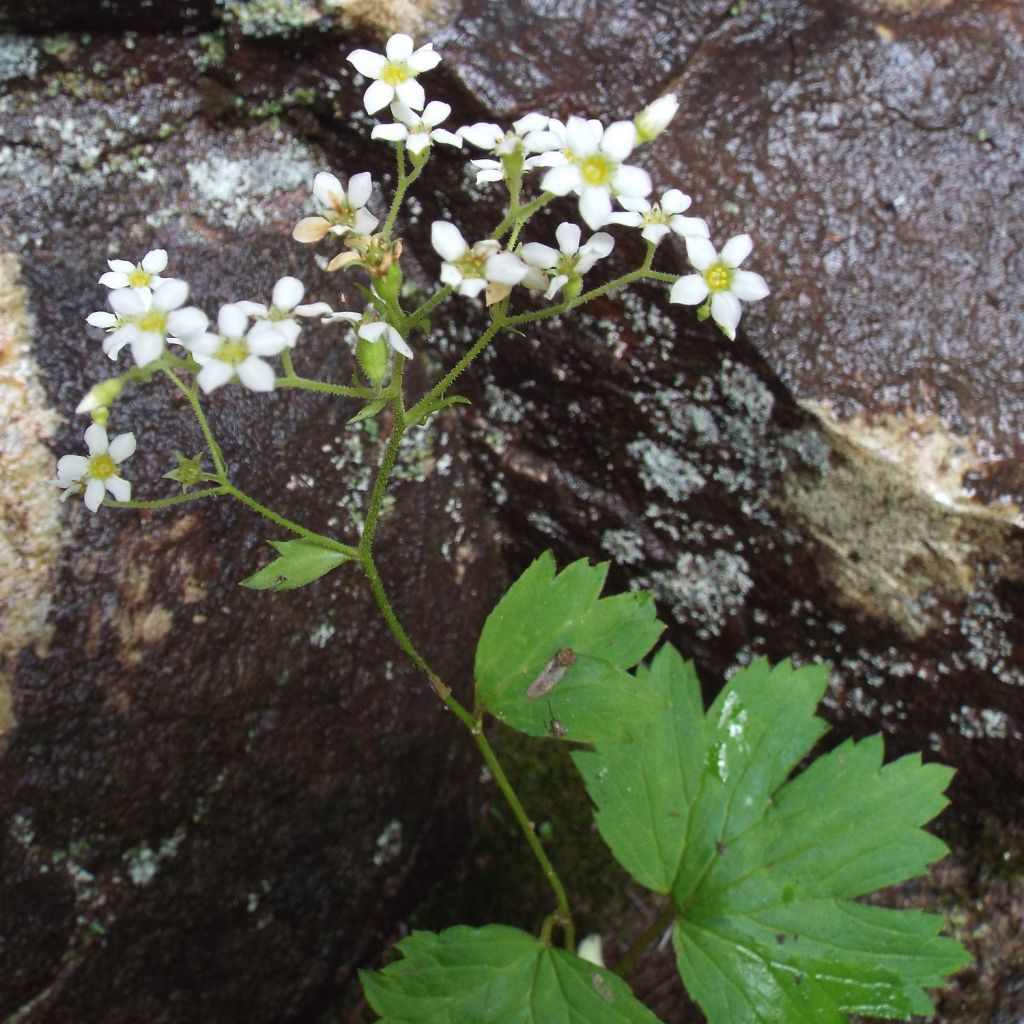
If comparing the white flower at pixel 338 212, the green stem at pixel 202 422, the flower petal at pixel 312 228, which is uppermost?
the white flower at pixel 338 212

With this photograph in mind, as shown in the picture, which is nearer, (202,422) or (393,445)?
(202,422)

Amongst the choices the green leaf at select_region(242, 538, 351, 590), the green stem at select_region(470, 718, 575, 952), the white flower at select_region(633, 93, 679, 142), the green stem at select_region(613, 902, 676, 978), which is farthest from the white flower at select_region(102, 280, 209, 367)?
the green stem at select_region(613, 902, 676, 978)

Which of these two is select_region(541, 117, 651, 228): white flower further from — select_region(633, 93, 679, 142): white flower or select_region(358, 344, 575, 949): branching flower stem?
select_region(358, 344, 575, 949): branching flower stem

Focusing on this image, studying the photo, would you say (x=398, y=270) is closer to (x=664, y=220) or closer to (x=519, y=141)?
(x=519, y=141)

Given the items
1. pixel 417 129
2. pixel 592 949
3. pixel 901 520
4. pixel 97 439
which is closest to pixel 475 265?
pixel 417 129

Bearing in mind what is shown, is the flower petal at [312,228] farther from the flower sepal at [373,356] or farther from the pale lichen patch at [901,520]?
the pale lichen patch at [901,520]

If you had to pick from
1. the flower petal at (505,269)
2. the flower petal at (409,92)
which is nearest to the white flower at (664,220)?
the flower petal at (505,269)

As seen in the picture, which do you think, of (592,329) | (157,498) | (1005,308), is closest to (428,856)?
(157,498)

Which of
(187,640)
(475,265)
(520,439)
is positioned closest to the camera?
(475,265)
